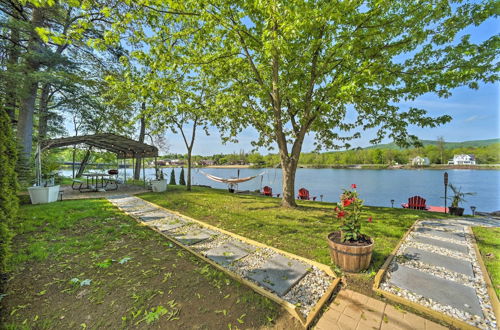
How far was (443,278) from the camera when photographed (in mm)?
1918

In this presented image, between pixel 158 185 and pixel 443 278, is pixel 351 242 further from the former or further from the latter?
pixel 158 185

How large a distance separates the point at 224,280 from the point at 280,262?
0.70m

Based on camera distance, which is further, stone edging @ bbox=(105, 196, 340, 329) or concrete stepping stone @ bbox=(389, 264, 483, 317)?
concrete stepping stone @ bbox=(389, 264, 483, 317)

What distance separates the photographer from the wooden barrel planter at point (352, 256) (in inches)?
77.6

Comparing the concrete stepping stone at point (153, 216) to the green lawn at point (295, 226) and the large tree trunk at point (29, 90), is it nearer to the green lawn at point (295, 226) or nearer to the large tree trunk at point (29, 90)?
the green lawn at point (295, 226)

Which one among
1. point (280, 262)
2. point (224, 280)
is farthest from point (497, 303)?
point (224, 280)

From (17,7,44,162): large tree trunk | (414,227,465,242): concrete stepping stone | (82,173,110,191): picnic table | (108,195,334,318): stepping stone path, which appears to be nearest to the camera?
(108,195,334,318): stepping stone path

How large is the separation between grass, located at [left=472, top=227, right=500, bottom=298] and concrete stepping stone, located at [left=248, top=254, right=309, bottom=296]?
5.93 ft

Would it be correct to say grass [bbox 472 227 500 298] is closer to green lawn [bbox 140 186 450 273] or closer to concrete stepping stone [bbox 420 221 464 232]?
concrete stepping stone [bbox 420 221 464 232]

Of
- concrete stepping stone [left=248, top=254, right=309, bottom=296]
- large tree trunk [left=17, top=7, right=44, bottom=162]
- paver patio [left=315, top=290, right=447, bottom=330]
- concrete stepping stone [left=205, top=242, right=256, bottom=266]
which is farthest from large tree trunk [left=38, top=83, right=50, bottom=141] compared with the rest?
paver patio [left=315, top=290, right=447, bottom=330]

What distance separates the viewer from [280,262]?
2.21 m

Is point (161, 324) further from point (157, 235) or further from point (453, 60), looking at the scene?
point (453, 60)

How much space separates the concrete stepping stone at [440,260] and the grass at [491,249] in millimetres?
169

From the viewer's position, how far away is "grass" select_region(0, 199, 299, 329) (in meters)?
1.43
